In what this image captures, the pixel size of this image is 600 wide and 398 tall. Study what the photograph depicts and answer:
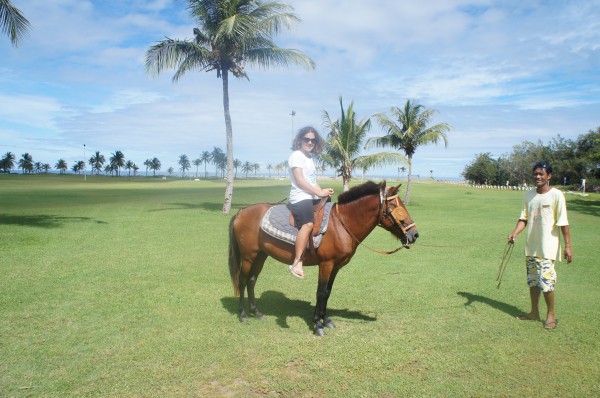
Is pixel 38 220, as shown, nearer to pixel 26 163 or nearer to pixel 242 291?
pixel 242 291

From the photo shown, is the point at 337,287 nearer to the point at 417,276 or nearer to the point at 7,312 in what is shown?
the point at 417,276

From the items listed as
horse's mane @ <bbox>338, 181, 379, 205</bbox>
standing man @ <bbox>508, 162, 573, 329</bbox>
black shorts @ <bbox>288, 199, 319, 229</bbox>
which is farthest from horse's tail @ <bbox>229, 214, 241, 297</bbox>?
standing man @ <bbox>508, 162, 573, 329</bbox>

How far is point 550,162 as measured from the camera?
209 ft

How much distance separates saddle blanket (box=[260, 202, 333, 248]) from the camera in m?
5.26

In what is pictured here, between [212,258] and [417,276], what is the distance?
5.29 metres

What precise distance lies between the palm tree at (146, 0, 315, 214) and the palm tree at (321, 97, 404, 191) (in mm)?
8651

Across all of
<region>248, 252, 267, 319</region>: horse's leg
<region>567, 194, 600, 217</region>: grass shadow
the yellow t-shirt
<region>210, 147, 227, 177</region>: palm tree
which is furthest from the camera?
<region>210, 147, 227, 177</region>: palm tree

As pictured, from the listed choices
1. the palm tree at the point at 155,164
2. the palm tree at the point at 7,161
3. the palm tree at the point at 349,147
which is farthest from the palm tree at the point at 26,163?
the palm tree at the point at 349,147

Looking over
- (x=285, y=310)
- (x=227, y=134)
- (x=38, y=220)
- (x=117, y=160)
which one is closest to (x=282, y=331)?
(x=285, y=310)

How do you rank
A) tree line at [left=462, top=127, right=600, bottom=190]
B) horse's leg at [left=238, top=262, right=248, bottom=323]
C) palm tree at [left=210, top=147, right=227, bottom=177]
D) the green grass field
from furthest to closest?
palm tree at [left=210, top=147, right=227, bottom=177], tree line at [left=462, top=127, right=600, bottom=190], horse's leg at [left=238, top=262, right=248, bottom=323], the green grass field

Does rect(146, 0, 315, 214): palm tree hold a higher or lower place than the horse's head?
higher

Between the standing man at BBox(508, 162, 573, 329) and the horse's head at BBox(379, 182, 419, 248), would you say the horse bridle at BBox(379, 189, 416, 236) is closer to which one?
the horse's head at BBox(379, 182, 419, 248)

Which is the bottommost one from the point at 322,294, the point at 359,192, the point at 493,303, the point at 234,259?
the point at 493,303

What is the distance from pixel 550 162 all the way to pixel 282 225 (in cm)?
7269
